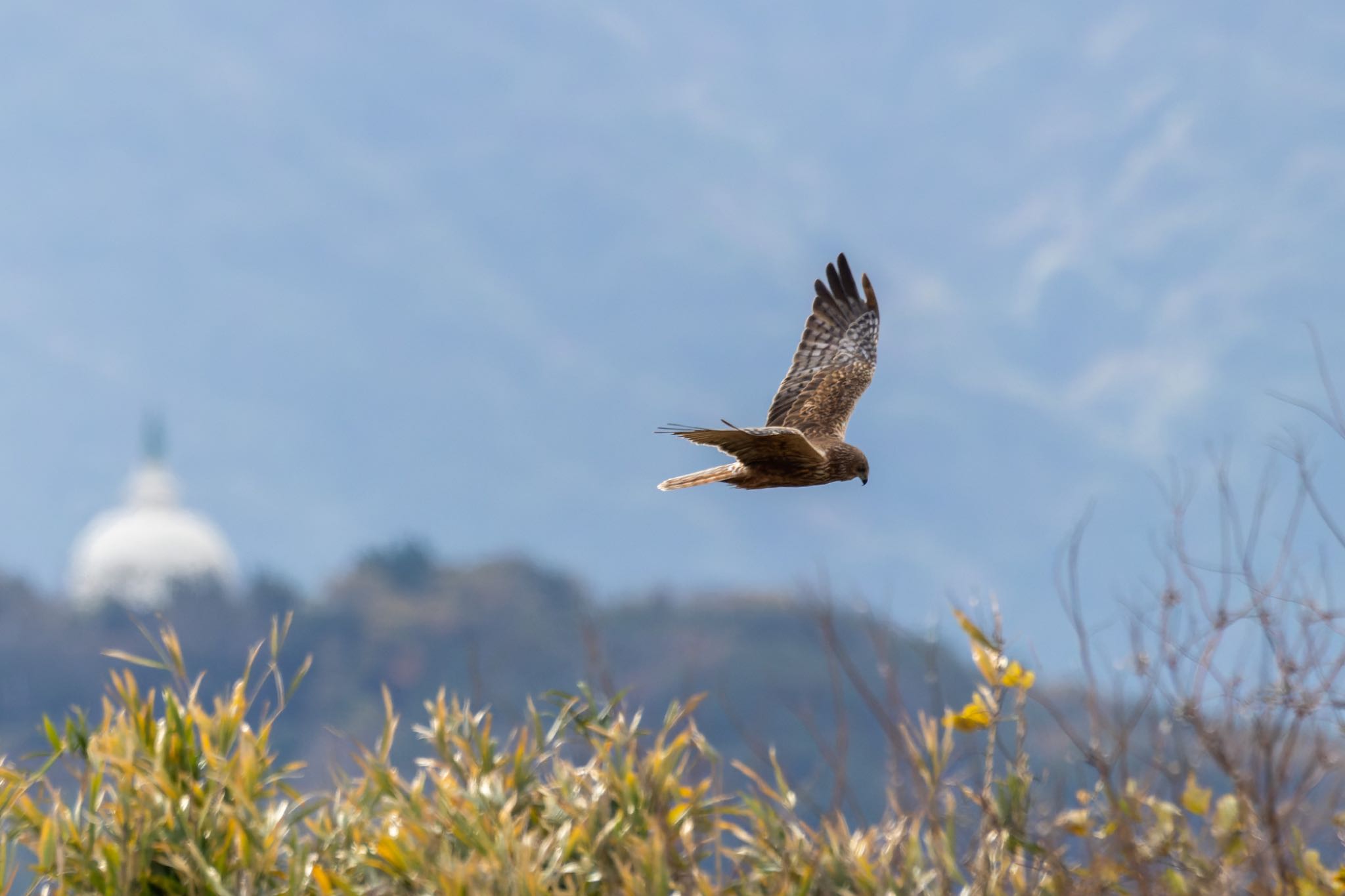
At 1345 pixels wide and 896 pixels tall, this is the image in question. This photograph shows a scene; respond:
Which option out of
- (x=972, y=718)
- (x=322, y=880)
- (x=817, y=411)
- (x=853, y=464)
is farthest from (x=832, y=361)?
(x=322, y=880)

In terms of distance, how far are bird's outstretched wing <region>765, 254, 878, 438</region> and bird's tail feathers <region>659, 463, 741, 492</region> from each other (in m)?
1.97

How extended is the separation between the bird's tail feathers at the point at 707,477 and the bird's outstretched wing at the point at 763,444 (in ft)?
0.43

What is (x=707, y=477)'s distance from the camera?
8.70 meters

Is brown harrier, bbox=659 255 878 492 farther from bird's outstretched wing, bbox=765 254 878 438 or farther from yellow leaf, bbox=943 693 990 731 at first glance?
yellow leaf, bbox=943 693 990 731

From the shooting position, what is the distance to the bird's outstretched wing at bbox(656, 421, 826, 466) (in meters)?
7.79

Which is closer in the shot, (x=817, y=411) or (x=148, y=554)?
(x=817, y=411)

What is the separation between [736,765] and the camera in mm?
7922

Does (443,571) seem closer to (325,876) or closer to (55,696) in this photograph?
(55,696)

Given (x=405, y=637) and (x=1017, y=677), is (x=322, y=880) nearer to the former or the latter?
(x=1017, y=677)

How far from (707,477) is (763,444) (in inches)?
19.4

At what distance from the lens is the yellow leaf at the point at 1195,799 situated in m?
8.15

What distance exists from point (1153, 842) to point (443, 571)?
380 feet

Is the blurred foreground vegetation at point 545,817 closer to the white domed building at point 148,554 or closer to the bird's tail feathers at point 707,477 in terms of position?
the bird's tail feathers at point 707,477

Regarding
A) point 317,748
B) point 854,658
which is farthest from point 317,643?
point 854,658
